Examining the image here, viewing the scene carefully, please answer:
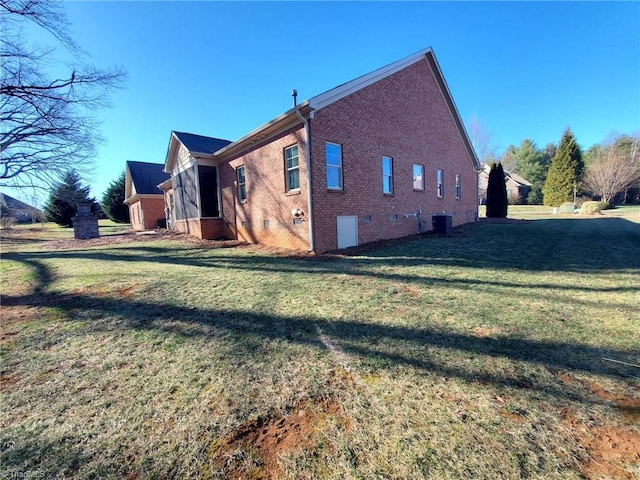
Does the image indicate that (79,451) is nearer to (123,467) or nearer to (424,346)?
(123,467)

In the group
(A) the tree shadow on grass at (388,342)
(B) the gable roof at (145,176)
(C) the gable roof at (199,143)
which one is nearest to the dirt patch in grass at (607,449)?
(A) the tree shadow on grass at (388,342)

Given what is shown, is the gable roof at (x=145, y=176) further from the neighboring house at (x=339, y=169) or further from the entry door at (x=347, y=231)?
the entry door at (x=347, y=231)

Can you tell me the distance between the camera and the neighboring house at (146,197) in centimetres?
2548

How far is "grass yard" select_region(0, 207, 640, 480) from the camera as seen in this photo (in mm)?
1741

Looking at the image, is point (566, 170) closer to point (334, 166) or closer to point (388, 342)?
point (334, 166)

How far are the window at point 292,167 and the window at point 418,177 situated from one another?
619 centimetres

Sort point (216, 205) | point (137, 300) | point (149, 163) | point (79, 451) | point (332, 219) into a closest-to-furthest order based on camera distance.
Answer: point (79, 451) < point (137, 300) < point (332, 219) < point (216, 205) < point (149, 163)

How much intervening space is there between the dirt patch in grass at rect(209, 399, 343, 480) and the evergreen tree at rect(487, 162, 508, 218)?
2366 centimetres

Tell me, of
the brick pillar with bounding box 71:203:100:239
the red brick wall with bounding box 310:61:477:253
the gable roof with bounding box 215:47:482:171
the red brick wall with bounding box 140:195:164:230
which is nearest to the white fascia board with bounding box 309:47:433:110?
the gable roof with bounding box 215:47:482:171

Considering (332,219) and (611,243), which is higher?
(332,219)

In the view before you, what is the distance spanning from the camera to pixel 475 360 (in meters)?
2.77

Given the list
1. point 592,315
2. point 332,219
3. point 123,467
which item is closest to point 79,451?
point 123,467

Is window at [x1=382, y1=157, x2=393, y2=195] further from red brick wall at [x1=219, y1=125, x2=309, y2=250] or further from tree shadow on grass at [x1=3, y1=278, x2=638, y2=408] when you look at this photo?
tree shadow on grass at [x1=3, y1=278, x2=638, y2=408]

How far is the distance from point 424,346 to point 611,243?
10.7 m
